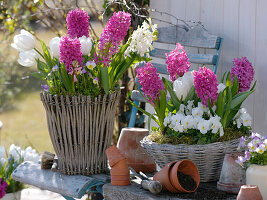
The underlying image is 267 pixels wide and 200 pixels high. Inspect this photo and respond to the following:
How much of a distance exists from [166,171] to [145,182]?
0.12 m

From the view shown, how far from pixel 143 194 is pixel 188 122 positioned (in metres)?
0.35

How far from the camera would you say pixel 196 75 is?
188cm

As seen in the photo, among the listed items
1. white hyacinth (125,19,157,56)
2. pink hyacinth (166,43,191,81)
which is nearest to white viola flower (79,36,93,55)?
white hyacinth (125,19,157,56)

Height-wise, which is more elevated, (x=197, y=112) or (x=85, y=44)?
(x=85, y=44)

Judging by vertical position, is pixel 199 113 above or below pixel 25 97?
above

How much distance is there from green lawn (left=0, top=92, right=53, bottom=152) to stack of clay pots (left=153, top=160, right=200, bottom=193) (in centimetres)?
336

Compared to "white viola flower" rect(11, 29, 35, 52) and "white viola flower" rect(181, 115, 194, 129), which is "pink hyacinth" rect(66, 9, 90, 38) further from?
"white viola flower" rect(181, 115, 194, 129)


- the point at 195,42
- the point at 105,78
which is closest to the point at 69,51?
the point at 105,78

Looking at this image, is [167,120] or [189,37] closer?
[167,120]

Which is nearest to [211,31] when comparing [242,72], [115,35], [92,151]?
[242,72]

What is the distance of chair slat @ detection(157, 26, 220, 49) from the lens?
2.54m

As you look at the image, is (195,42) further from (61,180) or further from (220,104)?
(61,180)

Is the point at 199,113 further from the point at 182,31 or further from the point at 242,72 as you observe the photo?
the point at 182,31

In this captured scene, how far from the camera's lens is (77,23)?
84.8 inches
